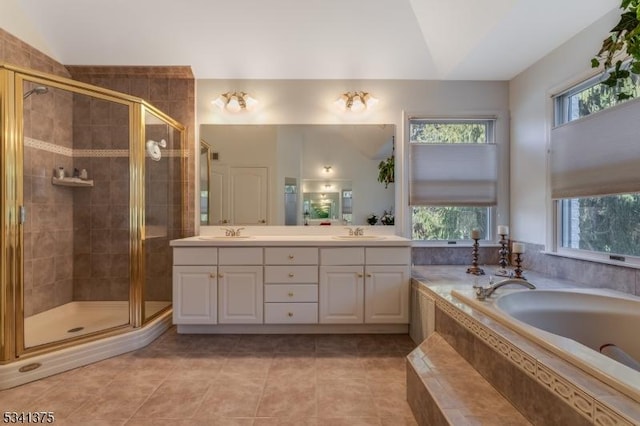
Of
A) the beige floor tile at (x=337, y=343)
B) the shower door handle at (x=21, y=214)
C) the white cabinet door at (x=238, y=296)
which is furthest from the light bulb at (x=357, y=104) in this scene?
the shower door handle at (x=21, y=214)

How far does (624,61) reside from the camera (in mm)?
1843

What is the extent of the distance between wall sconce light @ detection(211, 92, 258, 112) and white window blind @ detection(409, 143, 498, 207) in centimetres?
173

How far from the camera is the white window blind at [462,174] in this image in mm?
2936

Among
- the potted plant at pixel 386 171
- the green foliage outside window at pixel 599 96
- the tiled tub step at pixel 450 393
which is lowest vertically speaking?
the tiled tub step at pixel 450 393

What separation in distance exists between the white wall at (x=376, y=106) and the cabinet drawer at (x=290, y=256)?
3.35ft

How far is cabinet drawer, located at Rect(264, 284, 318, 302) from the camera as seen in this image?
245 centimetres

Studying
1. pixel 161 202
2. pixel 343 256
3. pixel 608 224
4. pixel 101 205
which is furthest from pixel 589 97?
pixel 101 205

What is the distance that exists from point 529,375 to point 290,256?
1.72m

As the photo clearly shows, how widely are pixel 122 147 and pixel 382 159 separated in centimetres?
232

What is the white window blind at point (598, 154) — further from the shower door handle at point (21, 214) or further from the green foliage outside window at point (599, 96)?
the shower door handle at point (21, 214)

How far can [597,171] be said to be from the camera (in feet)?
6.45

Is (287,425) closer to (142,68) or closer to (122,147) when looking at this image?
(122,147)

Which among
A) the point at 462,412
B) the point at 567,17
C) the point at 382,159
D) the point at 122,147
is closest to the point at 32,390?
the point at 122,147

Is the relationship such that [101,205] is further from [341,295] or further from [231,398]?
[341,295]
